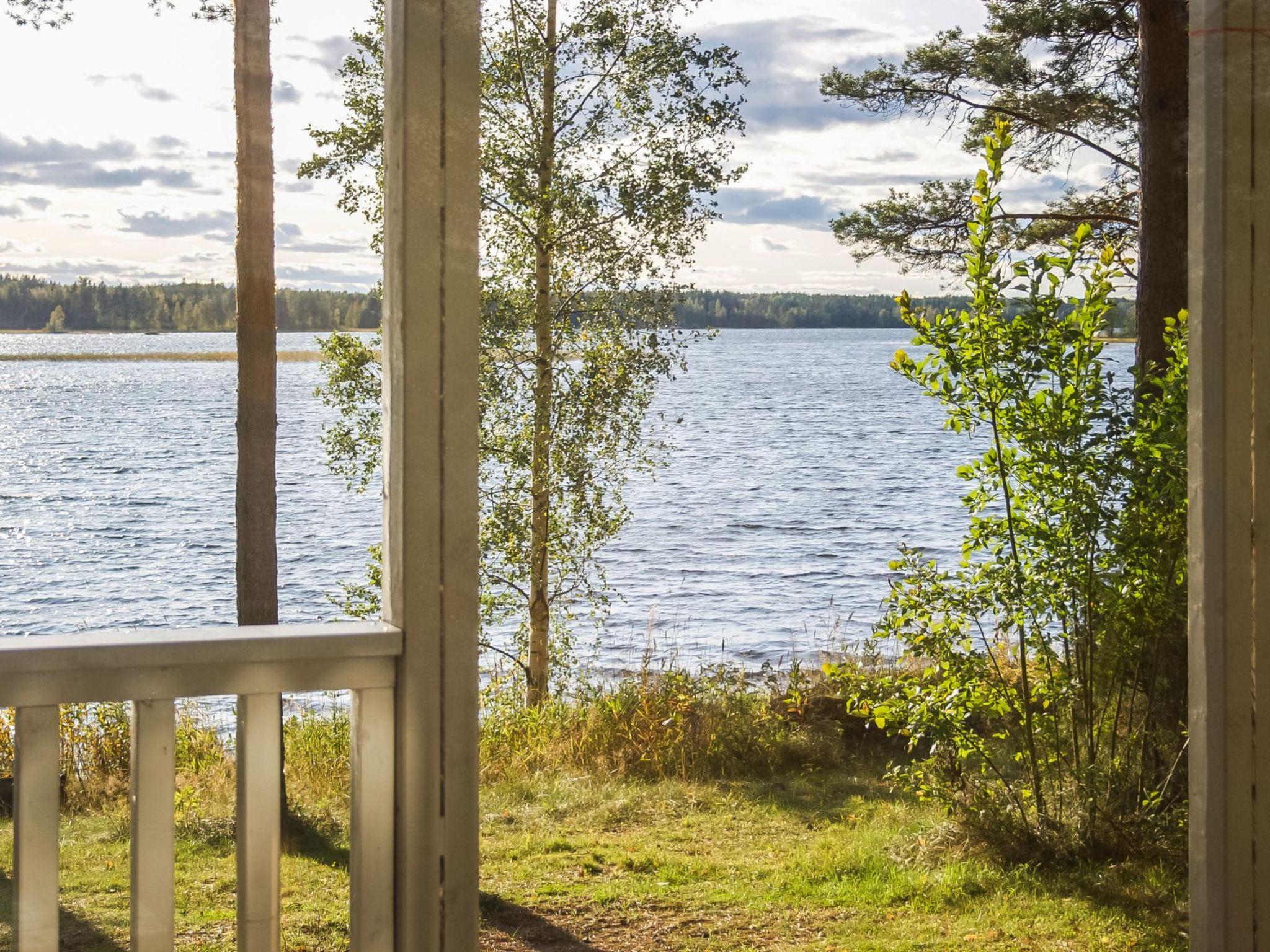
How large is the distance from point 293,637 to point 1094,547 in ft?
7.39

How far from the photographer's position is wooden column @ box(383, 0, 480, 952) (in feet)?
4.75

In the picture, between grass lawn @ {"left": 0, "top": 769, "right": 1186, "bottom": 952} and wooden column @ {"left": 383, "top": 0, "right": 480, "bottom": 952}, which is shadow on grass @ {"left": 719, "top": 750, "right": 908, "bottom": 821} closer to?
grass lawn @ {"left": 0, "top": 769, "right": 1186, "bottom": 952}

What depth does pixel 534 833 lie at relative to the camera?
154 inches

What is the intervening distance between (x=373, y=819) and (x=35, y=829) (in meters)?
0.39

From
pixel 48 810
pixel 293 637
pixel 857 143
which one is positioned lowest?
pixel 48 810

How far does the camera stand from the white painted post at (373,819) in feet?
4.76

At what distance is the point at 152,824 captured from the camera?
4.46 feet

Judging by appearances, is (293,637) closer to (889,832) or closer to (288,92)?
(889,832)

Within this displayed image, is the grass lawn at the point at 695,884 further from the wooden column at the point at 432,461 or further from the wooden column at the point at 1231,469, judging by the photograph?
the wooden column at the point at 432,461

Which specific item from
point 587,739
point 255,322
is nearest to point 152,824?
point 255,322

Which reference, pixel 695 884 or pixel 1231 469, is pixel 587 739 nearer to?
pixel 695 884

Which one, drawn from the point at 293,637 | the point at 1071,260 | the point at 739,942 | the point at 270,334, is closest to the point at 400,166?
the point at 293,637

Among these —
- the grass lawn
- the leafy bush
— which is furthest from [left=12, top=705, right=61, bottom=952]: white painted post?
the leafy bush

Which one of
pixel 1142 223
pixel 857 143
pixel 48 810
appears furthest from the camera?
pixel 857 143
